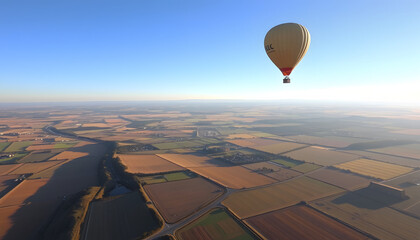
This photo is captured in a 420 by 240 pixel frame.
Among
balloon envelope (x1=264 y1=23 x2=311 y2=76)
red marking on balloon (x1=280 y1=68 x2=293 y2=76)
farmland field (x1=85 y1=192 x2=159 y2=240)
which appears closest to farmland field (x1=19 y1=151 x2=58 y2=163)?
farmland field (x1=85 y1=192 x2=159 y2=240)

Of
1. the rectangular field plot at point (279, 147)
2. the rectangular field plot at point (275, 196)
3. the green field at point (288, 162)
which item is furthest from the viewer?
the rectangular field plot at point (279, 147)

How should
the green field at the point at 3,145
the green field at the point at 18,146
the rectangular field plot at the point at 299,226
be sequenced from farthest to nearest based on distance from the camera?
the green field at the point at 3,145
the green field at the point at 18,146
the rectangular field plot at the point at 299,226

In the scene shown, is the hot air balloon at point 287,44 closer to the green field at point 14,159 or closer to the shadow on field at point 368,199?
the shadow on field at point 368,199

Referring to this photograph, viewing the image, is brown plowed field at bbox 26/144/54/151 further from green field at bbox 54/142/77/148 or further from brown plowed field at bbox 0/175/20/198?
brown plowed field at bbox 0/175/20/198

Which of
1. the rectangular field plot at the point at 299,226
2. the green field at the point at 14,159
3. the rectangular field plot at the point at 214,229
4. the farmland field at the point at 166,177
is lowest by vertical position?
the green field at the point at 14,159

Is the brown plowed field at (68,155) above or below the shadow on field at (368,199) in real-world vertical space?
below

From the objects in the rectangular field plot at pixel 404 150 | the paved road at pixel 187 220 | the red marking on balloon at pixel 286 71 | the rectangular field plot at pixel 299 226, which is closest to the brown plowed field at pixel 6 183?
the paved road at pixel 187 220

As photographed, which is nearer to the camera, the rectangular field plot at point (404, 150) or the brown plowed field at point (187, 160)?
the brown plowed field at point (187, 160)
